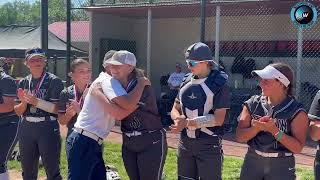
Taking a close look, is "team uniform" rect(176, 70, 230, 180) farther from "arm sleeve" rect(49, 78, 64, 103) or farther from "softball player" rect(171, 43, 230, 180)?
"arm sleeve" rect(49, 78, 64, 103)

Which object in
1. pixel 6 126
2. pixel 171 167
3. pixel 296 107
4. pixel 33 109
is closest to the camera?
pixel 296 107

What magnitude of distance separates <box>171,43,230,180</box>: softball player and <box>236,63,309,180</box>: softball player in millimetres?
475

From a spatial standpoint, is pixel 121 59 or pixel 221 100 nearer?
pixel 121 59

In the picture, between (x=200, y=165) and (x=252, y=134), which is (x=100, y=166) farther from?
(x=252, y=134)

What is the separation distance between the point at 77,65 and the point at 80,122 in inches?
46.5

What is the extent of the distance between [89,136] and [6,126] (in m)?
1.61

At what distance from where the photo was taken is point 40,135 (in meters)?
5.82

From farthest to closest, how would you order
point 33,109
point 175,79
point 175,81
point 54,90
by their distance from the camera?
point 175,79 < point 175,81 < point 54,90 < point 33,109

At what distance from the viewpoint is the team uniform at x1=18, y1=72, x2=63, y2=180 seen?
5844mm

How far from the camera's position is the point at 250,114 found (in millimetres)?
4414

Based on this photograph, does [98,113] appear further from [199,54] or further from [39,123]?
[39,123]

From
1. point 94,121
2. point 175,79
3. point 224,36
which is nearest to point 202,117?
point 94,121

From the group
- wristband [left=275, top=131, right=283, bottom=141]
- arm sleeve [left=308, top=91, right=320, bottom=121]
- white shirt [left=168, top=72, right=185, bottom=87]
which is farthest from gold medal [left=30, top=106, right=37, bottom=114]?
white shirt [left=168, top=72, right=185, bottom=87]

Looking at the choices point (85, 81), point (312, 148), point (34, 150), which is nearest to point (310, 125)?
point (85, 81)
